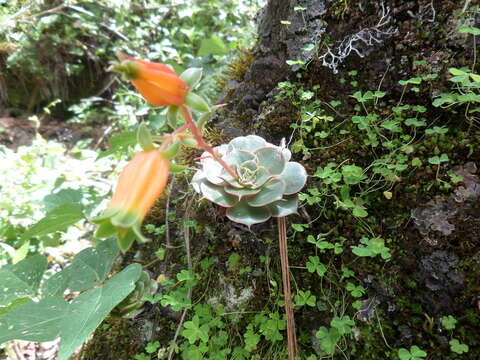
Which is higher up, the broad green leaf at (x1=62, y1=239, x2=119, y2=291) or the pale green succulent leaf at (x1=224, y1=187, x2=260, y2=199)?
the pale green succulent leaf at (x1=224, y1=187, x2=260, y2=199)

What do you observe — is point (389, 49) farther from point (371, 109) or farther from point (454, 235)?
point (454, 235)

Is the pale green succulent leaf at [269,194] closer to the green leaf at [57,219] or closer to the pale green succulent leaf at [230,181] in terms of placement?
the pale green succulent leaf at [230,181]

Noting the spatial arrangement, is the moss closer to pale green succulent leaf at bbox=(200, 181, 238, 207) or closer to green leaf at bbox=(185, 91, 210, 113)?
pale green succulent leaf at bbox=(200, 181, 238, 207)

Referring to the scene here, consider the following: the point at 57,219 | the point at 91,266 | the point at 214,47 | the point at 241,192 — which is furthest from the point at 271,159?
the point at 214,47

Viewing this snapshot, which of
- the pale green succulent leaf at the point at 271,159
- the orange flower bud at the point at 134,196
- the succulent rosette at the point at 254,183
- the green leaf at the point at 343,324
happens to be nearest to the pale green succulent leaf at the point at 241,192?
the succulent rosette at the point at 254,183

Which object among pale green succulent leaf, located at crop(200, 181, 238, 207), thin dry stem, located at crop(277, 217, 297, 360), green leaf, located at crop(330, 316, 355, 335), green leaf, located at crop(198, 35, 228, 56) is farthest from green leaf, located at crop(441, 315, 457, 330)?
green leaf, located at crop(198, 35, 228, 56)

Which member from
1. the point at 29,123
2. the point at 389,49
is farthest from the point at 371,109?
the point at 29,123

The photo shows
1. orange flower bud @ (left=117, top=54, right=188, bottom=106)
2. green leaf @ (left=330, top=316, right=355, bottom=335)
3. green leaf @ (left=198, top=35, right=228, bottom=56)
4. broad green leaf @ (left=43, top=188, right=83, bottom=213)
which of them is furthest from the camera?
green leaf @ (left=198, top=35, right=228, bottom=56)
